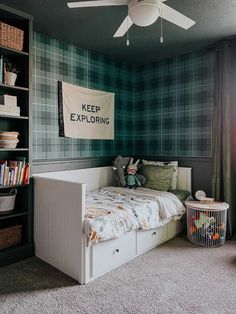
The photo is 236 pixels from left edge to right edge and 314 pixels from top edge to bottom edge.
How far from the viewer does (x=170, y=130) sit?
3699 millimetres

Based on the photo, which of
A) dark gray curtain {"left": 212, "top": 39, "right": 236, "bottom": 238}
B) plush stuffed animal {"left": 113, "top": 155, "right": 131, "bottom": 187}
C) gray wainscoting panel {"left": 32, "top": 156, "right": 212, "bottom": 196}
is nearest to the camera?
dark gray curtain {"left": 212, "top": 39, "right": 236, "bottom": 238}

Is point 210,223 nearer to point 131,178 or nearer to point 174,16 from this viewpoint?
point 131,178

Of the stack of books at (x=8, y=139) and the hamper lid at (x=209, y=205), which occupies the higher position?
the stack of books at (x=8, y=139)

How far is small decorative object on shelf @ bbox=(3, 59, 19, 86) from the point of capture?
239 cm

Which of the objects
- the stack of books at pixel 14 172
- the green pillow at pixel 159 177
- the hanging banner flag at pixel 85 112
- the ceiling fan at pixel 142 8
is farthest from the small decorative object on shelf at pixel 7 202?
the ceiling fan at pixel 142 8

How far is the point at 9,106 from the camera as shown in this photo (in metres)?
2.41

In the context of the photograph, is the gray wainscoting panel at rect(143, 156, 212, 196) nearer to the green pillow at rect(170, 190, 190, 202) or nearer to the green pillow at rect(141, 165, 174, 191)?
the green pillow at rect(170, 190, 190, 202)

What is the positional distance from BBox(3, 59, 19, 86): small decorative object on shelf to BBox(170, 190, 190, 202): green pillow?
2293mm

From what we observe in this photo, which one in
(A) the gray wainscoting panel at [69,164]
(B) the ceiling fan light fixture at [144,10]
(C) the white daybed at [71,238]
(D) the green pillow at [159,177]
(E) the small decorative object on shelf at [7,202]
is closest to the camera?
(B) the ceiling fan light fixture at [144,10]

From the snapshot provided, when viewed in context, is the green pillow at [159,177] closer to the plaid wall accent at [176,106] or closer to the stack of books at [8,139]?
the plaid wall accent at [176,106]

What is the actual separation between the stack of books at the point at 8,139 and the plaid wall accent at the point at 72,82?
396 mm

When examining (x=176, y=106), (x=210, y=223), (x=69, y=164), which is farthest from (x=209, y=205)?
(x=69, y=164)

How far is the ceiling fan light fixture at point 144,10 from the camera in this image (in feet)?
5.73

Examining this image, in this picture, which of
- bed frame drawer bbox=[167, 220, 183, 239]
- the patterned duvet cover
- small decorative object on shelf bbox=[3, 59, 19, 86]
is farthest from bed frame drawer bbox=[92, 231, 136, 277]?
small decorative object on shelf bbox=[3, 59, 19, 86]
